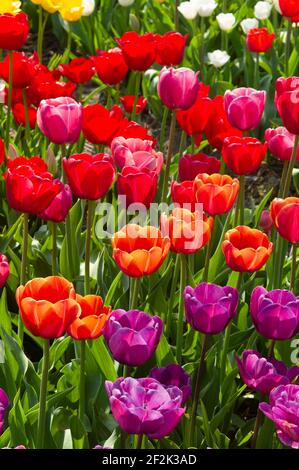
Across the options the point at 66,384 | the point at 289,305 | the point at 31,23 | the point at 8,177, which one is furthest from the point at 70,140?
the point at 31,23

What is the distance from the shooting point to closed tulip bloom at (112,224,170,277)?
213 cm

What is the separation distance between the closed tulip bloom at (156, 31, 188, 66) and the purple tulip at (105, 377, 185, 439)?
5.87ft

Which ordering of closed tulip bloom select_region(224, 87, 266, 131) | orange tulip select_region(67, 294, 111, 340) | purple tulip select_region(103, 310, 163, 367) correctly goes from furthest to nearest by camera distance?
closed tulip bloom select_region(224, 87, 266, 131) < orange tulip select_region(67, 294, 111, 340) < purple tulip select_region(103, 310, 163, 367)

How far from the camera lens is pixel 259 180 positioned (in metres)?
4.32

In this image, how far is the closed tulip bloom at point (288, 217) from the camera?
2.32 m

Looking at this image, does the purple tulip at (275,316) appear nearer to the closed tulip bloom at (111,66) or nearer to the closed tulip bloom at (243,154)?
the closed tulip bloom at (243,154)

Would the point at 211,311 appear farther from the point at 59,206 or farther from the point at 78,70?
the point at 78,70

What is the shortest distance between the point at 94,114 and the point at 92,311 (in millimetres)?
921

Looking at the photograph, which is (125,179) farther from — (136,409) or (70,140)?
(136,409)

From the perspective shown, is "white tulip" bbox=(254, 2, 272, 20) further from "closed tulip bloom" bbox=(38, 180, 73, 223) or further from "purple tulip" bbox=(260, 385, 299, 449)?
"purple tulip" bbox=(260, 385, 299, 449)

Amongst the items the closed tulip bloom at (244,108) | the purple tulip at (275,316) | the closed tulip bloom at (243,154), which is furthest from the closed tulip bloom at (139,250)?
the closed tulip bloom at (244,108)

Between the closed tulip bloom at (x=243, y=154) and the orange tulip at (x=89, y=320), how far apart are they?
737mm

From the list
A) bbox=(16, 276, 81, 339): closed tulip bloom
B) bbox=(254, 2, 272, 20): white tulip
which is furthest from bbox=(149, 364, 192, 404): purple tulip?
bbox=(254, 2, 272, 20): white tulip

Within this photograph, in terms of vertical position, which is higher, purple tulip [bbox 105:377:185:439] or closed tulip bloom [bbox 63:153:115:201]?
closed tulip bloom [bbox 63:153:115:201]
